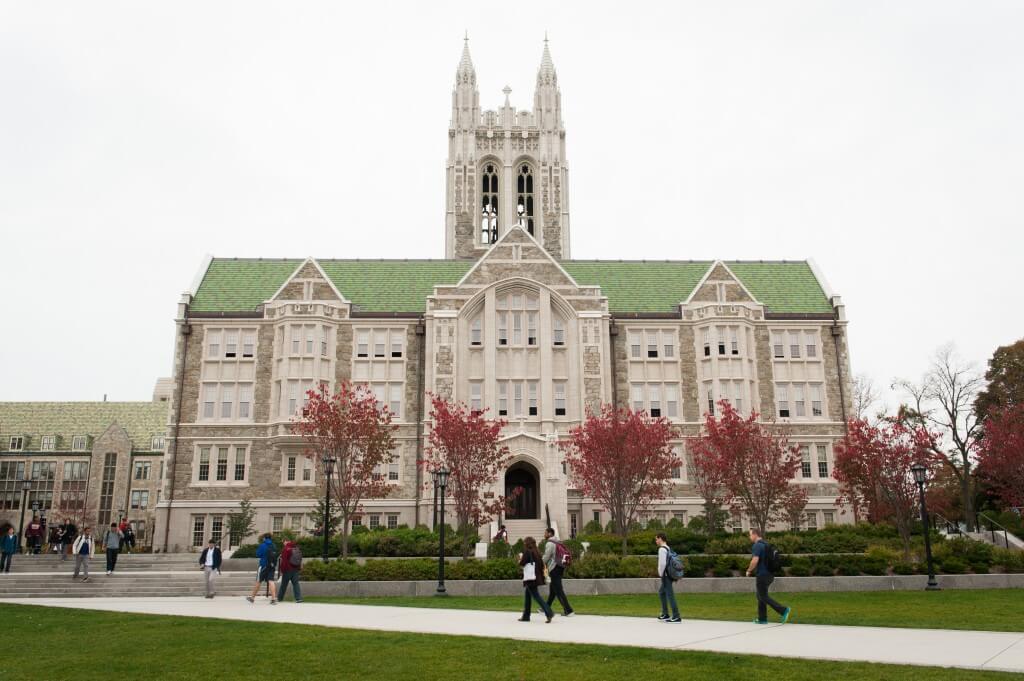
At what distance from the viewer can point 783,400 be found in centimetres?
5150

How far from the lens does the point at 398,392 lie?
5062cm

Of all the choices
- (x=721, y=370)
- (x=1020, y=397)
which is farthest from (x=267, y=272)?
(x=1020, y=397)

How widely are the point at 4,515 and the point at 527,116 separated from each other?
206 feet

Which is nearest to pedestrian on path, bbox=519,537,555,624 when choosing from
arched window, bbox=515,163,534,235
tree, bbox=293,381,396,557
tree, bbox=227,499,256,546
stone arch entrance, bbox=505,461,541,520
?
tree, bbox=293,381,396,557

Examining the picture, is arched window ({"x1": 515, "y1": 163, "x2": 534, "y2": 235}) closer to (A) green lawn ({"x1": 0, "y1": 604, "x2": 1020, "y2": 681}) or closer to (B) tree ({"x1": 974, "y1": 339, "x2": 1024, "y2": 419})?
(B) tree ({"x1": 974, "y1": 339, "x2": 1024, "y2": 419})

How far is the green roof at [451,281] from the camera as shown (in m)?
53.5

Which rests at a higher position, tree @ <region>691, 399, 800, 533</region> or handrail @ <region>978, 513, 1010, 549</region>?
tree @ <region>691, 399, 800, 533</region>

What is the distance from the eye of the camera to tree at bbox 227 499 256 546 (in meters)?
42.7

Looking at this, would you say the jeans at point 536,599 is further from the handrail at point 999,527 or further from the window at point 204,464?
the window at point 204,464

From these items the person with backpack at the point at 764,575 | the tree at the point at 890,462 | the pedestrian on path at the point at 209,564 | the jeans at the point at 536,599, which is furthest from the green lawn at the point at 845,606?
the tree at the point at 890,462

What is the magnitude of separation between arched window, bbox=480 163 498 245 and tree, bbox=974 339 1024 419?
40.1 metres

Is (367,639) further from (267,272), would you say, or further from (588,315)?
(267,272)

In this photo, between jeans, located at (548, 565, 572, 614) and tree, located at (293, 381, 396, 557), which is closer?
jeans, located at (548, 565, 572, 614)

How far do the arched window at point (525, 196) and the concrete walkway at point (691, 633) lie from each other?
55081 millimetres
